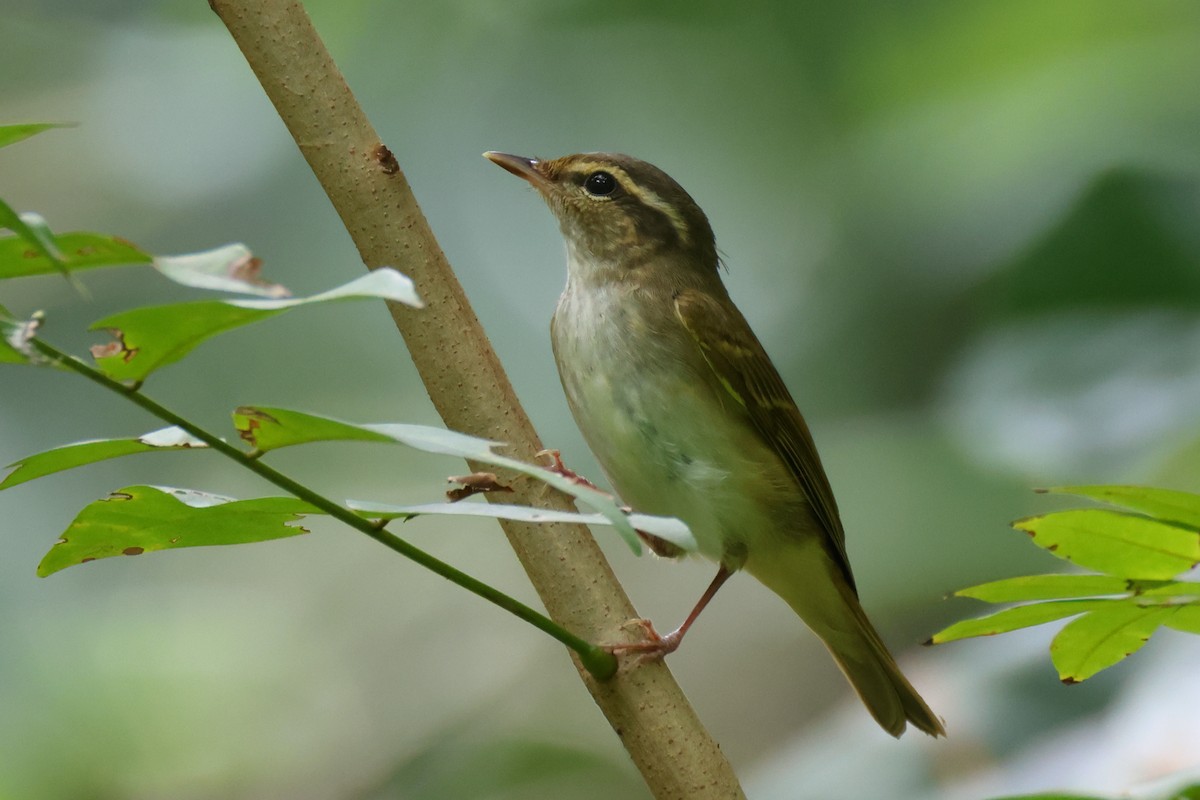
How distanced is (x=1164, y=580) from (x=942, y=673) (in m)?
2.28

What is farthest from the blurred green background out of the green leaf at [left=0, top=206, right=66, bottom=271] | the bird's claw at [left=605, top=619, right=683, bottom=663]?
the green leaf at [left=0, top=206, right=66, bottom=271]

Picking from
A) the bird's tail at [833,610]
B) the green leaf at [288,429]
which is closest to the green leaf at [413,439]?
the green leaf at [288,429]

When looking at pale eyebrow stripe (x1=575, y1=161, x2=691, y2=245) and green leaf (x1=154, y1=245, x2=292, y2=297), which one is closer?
green leaf (x1=154, y1=245, x2=292, y2=297)

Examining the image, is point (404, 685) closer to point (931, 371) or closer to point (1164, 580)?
point (931, 371)

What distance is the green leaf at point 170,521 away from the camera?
1341 mm

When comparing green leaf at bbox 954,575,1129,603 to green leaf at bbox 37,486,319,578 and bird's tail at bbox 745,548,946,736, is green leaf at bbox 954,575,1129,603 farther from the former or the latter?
bird's tail at bbox 745,548,946,736

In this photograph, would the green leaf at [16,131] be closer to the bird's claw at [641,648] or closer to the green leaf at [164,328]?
the green leaf at [164,328]

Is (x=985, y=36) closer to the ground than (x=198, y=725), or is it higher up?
higher up

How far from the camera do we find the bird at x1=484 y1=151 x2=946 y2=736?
10.6ft

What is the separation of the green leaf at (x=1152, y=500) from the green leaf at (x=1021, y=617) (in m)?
0.11

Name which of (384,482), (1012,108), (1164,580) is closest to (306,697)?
(384,482)

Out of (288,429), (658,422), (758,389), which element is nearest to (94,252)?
(288,429)

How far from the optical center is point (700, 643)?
5422 millimetres

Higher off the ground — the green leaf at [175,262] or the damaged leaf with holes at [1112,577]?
the green leaf at [175,262]
